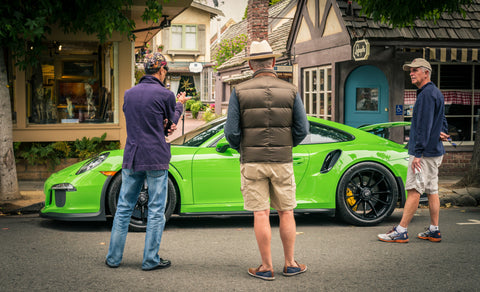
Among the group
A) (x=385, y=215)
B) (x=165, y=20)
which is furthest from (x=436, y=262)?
(x=165, y=20)

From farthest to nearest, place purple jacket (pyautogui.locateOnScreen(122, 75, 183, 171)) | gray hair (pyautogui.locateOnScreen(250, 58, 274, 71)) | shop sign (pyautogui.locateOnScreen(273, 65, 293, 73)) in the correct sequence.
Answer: shop sign (pyautogui.locateOnScreen(273, 65, 293, 73)), purple jacket (pyautogui.locateOnScreen(122, 75, 183, 171)), gray hair (pyautogui.locateOnScreen(250, 58, 274, 71))

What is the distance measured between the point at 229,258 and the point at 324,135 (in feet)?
7.79

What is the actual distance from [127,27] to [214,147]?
9.96 ft

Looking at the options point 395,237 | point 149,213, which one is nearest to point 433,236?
point 395,237

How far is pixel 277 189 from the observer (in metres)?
4.82

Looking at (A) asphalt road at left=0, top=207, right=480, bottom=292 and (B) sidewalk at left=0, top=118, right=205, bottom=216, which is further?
(B) sidewalk at left=0, top=118, right=205, bottom=216

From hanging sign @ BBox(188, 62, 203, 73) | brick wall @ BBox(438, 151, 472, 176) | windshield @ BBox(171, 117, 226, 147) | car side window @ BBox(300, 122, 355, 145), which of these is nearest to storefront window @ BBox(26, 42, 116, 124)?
windshield @ BBox(171, 117, 226, 147)

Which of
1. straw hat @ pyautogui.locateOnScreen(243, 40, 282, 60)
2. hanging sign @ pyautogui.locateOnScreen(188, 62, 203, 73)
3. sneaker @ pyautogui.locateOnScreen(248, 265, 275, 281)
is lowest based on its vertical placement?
sneaker @ pyautogui.locateOnScreen(248, 265, 275, 281)

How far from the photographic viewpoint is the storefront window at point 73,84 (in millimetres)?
11281

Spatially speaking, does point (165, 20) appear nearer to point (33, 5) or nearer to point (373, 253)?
point (33, 5)

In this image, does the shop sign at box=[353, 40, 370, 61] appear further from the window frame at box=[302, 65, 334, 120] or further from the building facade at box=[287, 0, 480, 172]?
the window frame at box=[302, 65, 334, 120]

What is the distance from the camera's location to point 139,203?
649cm

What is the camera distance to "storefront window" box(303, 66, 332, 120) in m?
14.6

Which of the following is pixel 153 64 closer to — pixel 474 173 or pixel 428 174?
pixel 428 174
